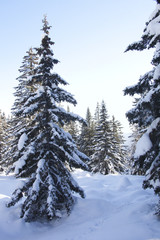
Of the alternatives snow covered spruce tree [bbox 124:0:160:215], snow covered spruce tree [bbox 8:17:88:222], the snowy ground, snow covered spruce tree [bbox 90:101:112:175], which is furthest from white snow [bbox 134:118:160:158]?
snow covered spruce tree [bbox 90:101:112:175]

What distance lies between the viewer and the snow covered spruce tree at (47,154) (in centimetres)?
852

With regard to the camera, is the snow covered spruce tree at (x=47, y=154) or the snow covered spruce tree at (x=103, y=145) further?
the snow covered spruce tree at (x=103, y=145)

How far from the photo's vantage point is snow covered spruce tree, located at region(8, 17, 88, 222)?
335 inches

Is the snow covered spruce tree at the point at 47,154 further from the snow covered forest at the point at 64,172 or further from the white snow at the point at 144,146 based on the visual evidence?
the white snow at the point at 144,146

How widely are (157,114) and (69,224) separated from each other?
6.83 meters

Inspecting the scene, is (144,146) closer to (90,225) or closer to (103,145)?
(90,225)

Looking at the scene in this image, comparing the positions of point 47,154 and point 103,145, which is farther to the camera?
point 103,145

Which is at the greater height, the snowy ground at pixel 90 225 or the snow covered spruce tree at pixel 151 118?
the snow covered spruce tree at pixel 151 118

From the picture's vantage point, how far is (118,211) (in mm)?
9930

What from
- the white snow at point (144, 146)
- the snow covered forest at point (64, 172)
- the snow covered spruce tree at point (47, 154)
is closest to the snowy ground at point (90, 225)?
the snow covered forest at point (64, 172)

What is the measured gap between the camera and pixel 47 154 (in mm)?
9297

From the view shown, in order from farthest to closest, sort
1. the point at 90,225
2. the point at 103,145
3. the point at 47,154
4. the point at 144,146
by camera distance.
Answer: the point at 103,145, the point at 47,154, the point at 90,225, the point at 144,146

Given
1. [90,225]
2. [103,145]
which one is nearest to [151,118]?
[90,225]

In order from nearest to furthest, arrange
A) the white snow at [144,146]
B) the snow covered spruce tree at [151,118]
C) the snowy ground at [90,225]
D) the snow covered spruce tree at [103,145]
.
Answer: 1. the white snow at [144,146]
2. the snow covered spruce tree at [151,118]
3. the snowy ground at [90,225]
4. the snow covered spruce tree at [103,145]
